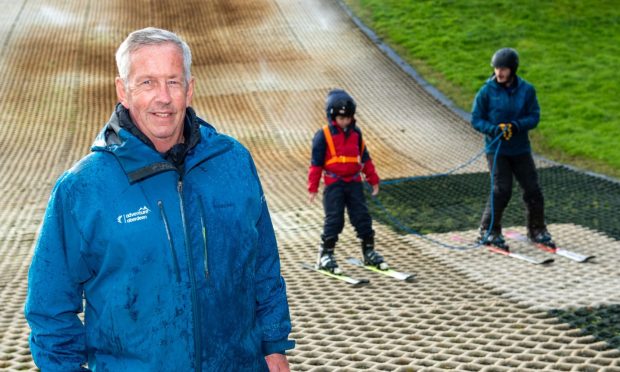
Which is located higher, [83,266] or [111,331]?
[83,266]

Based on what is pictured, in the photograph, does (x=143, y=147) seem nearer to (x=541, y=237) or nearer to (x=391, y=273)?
(x=391, y=273)

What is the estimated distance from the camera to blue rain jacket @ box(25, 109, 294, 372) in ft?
7.89

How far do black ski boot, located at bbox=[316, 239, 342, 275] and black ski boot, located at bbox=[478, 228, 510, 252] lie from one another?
75.6 inches

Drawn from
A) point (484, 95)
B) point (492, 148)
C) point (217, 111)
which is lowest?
point (217, 111)

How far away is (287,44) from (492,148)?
16.4 m

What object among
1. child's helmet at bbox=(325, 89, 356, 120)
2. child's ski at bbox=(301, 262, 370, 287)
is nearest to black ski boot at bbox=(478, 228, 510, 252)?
child's ski at bbox=(301, 262, 370, 287)

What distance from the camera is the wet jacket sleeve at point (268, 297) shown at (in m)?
2.77

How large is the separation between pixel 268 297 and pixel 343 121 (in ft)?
17.7

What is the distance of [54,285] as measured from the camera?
2.40 meters

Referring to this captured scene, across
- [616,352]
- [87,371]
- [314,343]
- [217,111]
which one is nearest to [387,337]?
[314,343]

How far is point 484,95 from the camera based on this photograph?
8969mm

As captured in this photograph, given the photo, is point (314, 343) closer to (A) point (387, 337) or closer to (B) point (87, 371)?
(A) point (387, 337)

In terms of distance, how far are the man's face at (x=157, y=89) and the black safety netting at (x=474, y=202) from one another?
8350 millimetres

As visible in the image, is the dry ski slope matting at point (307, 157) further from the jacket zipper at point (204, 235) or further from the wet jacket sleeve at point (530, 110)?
the jacket zipper at point (204, 235)
